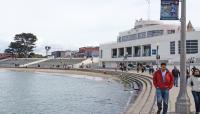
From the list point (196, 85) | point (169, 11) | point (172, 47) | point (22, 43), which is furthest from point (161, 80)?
point (22, 43)

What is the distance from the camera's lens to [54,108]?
24812 millimetres

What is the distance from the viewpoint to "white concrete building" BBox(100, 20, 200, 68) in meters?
74.4

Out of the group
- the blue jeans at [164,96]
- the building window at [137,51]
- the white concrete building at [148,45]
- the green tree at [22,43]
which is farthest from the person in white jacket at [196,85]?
the green tree at [22,43]

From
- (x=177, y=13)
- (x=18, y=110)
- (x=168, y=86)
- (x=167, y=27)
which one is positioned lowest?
(x=18, y=110)

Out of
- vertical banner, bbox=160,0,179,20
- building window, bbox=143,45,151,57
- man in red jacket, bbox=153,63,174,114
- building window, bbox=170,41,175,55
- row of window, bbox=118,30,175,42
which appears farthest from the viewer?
row of window, bbox=118,30,175,42

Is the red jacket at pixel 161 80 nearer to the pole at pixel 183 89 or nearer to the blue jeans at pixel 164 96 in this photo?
the blue jeans at pixel 164 96

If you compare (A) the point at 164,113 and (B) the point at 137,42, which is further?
(B) the point at 137,42

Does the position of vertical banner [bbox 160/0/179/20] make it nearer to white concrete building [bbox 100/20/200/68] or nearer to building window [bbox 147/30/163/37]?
white concrete building [bbox 100/20/200/68]

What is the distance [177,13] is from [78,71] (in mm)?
76685

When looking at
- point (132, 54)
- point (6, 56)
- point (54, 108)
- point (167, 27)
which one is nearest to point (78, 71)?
point (132, 54)

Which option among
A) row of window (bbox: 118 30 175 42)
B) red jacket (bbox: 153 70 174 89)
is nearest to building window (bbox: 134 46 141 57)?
row of window (bbox: 118 30 175 42)

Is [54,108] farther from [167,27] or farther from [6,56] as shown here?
[6,56]

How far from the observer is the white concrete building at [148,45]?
244 feet

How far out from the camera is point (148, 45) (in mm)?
86875
